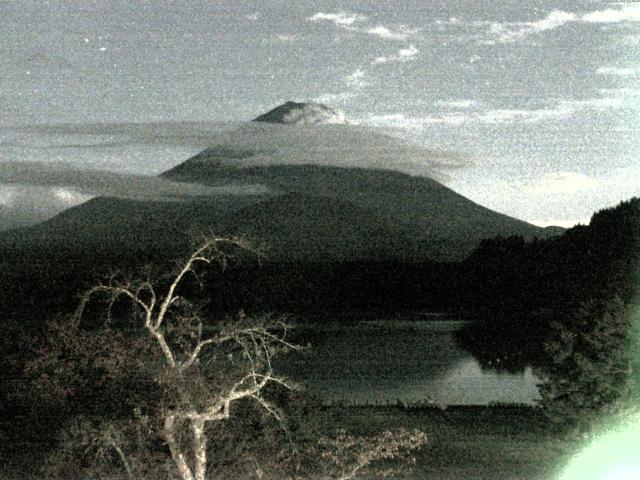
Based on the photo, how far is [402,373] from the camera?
4569 cm

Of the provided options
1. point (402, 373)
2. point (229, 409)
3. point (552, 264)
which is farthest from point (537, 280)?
point (229, 409)

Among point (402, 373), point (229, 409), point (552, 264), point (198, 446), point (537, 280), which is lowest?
point (402, 373)

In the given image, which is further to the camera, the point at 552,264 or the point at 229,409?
the point at 552,264

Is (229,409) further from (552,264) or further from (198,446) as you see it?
(552,264)

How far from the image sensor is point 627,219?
6166 cm

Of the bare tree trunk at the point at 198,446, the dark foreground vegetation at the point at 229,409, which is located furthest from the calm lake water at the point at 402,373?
the bare tree trunk at the point at 198,446

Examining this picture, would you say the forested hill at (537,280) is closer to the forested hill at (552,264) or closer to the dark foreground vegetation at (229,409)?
the forested hill at (552,264)

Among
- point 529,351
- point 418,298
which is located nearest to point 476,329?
point 529,351

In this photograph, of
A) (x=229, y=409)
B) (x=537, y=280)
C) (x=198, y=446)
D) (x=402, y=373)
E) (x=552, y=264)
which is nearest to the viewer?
(x=198, y=446)

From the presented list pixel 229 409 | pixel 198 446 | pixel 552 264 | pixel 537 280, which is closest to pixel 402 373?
pixel 229 409

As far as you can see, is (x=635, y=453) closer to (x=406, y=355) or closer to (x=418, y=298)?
(x=406, y=355)

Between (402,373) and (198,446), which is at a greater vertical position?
(198,446)

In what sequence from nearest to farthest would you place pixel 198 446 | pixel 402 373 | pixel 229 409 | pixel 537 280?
pixel 198 446, pixel 229 409, pixel 402 373, pixel 537 280

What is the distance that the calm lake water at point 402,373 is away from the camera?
36.0 m
